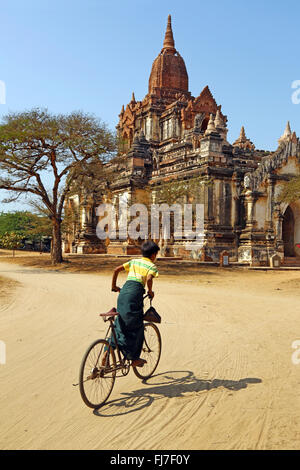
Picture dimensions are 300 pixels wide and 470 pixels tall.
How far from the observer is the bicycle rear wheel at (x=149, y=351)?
4.99m

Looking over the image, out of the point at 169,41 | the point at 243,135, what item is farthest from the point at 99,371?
the point at 169,41

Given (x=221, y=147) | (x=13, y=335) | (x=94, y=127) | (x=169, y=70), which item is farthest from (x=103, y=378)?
(x=169, y=70)

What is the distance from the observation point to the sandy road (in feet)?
11.5

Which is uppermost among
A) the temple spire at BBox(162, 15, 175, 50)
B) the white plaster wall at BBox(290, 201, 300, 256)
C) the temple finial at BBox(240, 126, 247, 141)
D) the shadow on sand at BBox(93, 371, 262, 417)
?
the temple spire at BBox(162, 15, 175, 50)

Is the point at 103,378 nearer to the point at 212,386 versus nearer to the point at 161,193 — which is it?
the point at 212,386

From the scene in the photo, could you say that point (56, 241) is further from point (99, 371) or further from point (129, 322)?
point (99, 371)

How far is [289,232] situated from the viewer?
27.9m

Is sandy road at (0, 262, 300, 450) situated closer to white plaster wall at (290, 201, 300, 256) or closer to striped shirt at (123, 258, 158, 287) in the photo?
striped shirt at (123, 258, 158, 287)

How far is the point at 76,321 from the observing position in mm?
7949

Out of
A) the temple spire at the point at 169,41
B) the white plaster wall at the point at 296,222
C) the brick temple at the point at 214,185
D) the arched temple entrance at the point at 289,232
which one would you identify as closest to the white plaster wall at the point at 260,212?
the brick temple at the point at 214,185

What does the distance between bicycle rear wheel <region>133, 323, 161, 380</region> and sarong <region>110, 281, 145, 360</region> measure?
48 centimetres

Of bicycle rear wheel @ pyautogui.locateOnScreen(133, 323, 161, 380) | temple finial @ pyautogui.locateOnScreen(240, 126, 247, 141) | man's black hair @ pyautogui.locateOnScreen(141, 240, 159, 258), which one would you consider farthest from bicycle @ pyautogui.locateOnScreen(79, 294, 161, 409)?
temple finial @ pyautogui.locateOnScreen(240, 126, 247, 141)

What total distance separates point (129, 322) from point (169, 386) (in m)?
0.99

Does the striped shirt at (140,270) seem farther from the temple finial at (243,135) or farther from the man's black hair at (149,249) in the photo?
the temple finial at (243,135)
